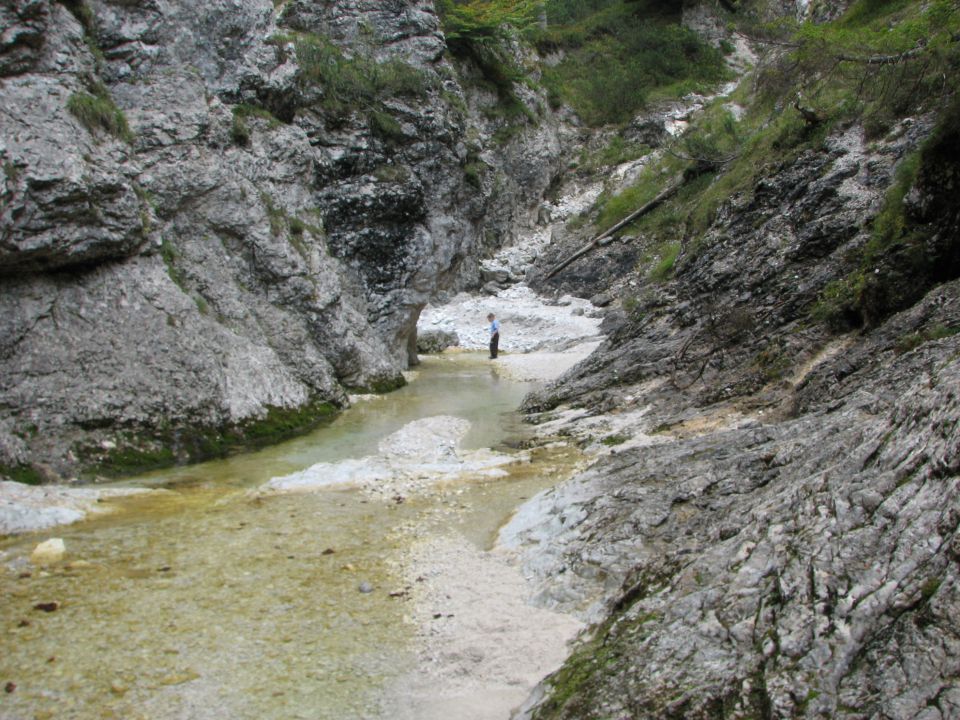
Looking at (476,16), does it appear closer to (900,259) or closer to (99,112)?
(99,112)

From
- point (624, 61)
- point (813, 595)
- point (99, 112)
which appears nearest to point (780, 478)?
point (813, 595)

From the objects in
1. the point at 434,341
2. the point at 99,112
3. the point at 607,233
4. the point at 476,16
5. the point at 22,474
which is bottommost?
the point at 434,341

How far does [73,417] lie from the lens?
34.5 ft

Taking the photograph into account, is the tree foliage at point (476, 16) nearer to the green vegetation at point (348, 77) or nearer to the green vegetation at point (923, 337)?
the green vegetation at point (348, 77)

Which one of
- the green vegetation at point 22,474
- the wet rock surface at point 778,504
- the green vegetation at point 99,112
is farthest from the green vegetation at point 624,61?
the green vegetation at point 22,474

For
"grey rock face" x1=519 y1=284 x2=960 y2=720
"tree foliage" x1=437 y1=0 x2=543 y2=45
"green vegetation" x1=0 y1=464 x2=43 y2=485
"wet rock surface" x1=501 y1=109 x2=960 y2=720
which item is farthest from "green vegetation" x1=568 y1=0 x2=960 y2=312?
"tree foliage" x1=437 y1=0 x2=543 y2=45

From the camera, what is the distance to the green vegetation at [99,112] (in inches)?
481

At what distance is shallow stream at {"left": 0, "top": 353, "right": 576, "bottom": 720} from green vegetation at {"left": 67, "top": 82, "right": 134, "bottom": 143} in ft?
21.4

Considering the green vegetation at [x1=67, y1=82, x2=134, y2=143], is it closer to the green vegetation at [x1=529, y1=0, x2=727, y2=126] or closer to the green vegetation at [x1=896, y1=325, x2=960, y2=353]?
the green vegetation at [x1=896, y1=325, x2=960, y2=353]

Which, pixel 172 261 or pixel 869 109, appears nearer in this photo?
pixel 869 109

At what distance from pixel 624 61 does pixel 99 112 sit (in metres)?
40.0

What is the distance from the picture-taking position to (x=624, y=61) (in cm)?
4591

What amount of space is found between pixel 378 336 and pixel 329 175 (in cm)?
468

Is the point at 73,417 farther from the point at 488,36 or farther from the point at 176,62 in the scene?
the point at 488,36
